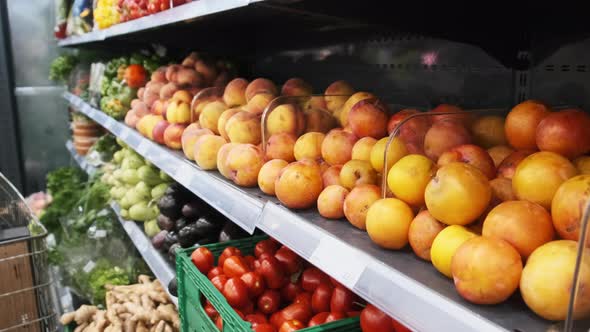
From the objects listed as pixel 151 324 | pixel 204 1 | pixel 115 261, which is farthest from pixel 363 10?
pixel 115 261

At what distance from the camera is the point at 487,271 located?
61 cm

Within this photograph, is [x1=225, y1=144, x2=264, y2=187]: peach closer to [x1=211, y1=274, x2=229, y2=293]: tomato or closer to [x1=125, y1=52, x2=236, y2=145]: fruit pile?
[x1=211, y1=274, x2=229, y2=293]: tomato

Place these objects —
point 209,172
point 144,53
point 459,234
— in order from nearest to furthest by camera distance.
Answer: point 459,234
point 209,172
point 144,53

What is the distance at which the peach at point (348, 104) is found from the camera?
1284mm

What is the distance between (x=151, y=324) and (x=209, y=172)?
39.4 inches

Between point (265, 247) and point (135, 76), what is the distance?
1896mm

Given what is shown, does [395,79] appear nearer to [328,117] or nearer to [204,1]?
[328,117]

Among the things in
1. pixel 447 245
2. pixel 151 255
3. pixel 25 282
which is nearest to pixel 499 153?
pixel 447 245

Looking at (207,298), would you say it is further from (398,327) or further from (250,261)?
(398,327)

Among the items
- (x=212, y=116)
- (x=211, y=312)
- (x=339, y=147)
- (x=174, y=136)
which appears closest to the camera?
(x=339, y=147)

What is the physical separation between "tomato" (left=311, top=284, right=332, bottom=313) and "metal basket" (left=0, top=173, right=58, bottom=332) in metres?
1.12

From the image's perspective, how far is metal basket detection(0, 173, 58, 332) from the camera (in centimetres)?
188

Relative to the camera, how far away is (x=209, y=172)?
1.52 m

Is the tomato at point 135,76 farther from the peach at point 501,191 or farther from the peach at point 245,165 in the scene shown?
the peach at point 501,191
